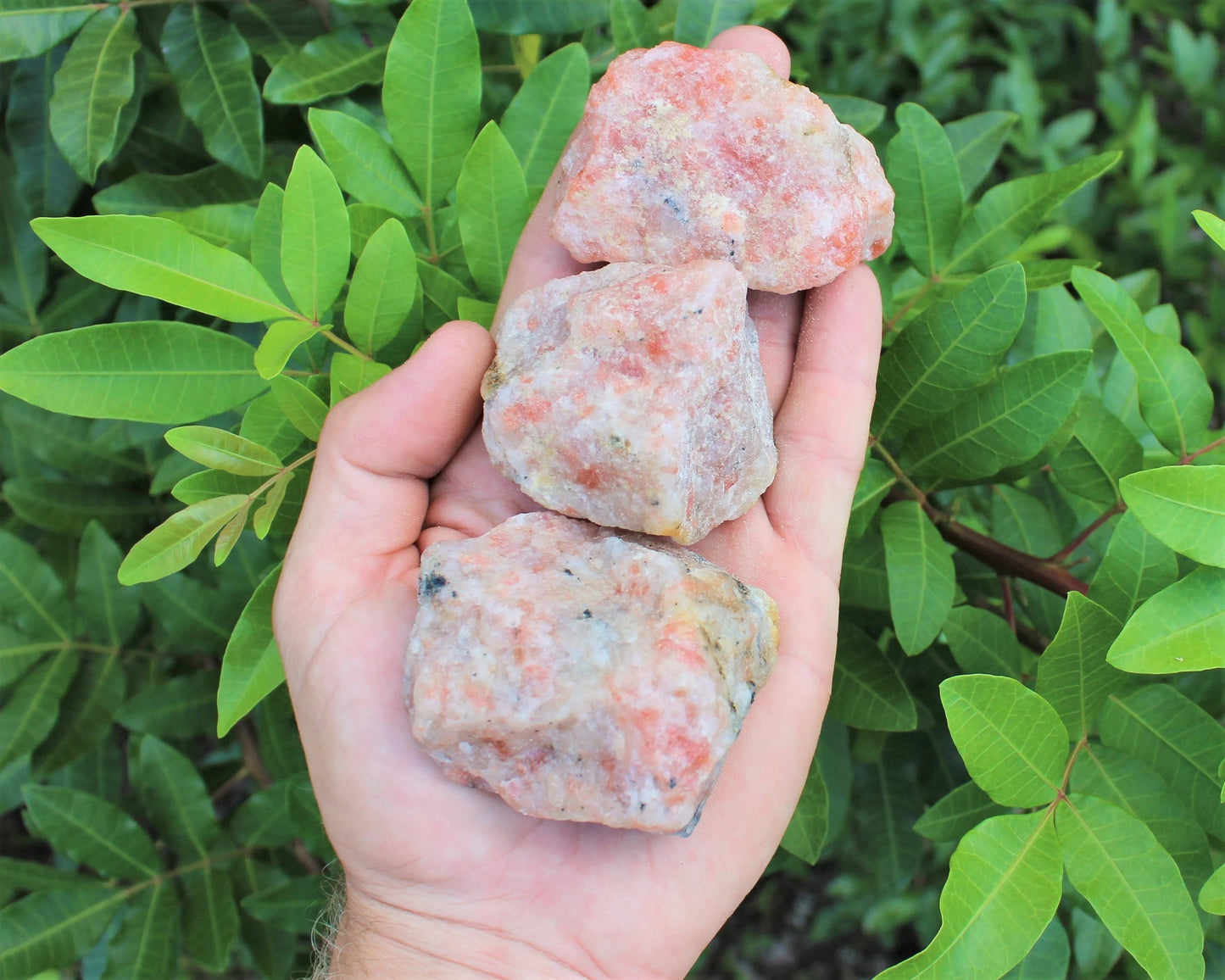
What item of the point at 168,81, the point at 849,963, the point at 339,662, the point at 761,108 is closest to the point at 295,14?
the point at 168,81

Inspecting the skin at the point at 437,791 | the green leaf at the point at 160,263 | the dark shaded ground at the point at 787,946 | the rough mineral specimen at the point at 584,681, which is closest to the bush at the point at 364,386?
the green leaf at the point at 160,263

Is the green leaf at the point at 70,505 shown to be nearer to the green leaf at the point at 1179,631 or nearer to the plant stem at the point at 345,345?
the plant stem at the point at 345,345

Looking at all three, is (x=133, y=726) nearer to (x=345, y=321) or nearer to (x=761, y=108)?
(x=345, y=321)

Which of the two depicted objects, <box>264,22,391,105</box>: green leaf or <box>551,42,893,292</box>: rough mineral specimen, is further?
<box>264,22,391,105</box>: green leaf

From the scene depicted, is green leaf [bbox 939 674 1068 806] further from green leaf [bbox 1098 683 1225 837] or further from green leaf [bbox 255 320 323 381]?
green leaf [bbox 255 320 323 381]

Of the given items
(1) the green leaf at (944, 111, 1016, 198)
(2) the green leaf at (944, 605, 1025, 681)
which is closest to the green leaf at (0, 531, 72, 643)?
(2) the green leaf at (944, 605, 1025, 681)

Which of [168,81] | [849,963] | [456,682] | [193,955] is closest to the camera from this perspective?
[456,682]

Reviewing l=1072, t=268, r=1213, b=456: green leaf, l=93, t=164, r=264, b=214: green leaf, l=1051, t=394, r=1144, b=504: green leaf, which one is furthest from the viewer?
l=93, t=164, r=264, b=214: green leaf
